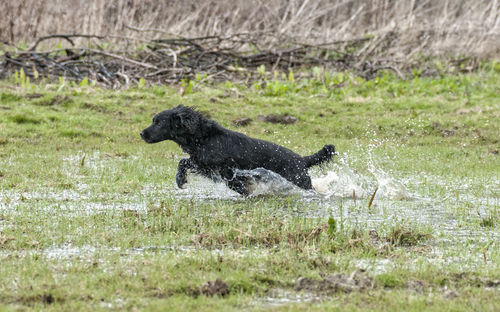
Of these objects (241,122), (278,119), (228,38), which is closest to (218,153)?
(241,122)

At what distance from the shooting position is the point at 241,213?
7.29 m

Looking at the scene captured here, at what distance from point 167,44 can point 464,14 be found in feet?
32.2

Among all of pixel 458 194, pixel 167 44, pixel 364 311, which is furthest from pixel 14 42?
pixel 364 311

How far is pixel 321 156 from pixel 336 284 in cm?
415

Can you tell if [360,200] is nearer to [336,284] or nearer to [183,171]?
[183,171]

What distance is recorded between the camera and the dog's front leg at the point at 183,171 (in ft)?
28.1

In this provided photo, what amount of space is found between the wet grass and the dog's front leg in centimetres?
16

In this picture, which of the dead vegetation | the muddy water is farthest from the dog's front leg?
the dead vegetation

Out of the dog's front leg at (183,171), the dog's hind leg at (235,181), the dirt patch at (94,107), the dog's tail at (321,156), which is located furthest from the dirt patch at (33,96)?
the dog's tail at (321,156)

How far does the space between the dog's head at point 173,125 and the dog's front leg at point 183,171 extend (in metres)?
0.32

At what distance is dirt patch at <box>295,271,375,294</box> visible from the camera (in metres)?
4.43

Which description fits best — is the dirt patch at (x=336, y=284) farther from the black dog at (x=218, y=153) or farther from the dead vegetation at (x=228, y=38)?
the dead vegetation at (x=228, y=38)

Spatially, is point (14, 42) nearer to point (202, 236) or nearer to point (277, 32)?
point (277, 32)

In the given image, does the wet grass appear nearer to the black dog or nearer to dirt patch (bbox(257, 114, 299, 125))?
dirt patch (bbox(257, 114, 299, 125))
